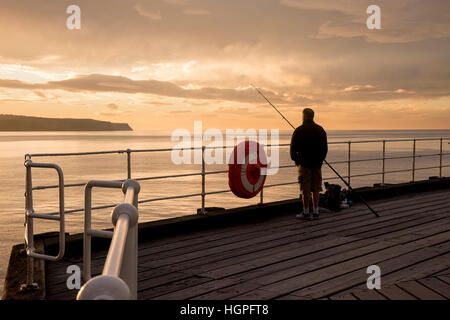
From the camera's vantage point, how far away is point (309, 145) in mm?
6195

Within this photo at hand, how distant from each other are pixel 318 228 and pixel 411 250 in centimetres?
133

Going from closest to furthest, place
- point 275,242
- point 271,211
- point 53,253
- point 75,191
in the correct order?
1. point 53,253
2. point 275,242
3. point 271,211
4. point 75,191

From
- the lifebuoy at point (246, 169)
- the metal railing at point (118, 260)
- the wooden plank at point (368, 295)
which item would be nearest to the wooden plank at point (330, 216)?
the lifebuoy at point (246, 169)

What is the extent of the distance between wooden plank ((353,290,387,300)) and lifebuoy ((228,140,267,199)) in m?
2.90

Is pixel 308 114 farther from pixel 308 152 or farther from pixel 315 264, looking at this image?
pixel 315 264

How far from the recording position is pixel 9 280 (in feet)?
11.8

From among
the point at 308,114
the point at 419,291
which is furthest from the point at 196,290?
the point at 308,114

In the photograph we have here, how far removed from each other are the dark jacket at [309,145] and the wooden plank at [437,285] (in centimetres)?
270

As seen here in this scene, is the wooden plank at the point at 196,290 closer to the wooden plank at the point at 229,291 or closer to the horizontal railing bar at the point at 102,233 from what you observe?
the wooden plank at the point at 229,291

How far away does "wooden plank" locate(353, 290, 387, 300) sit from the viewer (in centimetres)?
325

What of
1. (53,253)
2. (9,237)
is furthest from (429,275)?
(9,237)

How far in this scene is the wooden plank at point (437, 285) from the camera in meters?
3.35

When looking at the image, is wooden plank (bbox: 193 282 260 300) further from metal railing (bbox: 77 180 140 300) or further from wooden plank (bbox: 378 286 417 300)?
metal railing (bbox: 77 180 140 300)

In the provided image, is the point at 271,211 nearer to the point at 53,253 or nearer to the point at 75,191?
the point at 53,253
